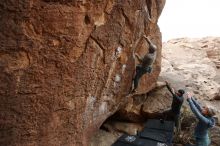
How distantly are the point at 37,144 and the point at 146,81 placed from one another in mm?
6254

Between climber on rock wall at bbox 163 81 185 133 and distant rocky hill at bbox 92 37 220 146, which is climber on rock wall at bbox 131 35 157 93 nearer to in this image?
climber on rock wall at bbox 163 81 185 133

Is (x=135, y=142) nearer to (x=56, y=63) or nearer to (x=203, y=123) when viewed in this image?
(x=203, y=123)

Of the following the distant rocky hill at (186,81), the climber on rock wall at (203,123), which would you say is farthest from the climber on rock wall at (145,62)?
the climber on rock wall at (203,123)

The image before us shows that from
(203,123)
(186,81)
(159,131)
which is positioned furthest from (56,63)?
(186,81)

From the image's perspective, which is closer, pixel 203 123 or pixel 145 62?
pixel 203 123

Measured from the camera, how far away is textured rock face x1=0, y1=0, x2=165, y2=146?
23.8 feet

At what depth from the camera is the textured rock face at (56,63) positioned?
286 inches

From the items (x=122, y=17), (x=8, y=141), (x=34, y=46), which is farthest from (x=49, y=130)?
(x=122, y=17)

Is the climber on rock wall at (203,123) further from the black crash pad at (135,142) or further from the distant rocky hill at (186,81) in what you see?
the distant rocky hill at (186,81)

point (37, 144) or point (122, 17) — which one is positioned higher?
point (122, 17)

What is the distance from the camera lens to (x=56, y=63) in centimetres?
780

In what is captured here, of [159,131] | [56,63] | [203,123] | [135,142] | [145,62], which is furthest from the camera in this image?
[145,62]

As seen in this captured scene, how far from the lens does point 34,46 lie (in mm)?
7414

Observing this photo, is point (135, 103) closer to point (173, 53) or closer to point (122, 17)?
point (122, 17)
